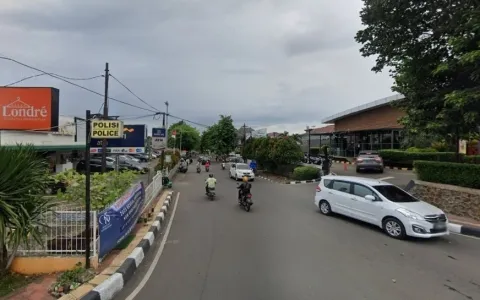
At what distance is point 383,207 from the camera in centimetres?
1013

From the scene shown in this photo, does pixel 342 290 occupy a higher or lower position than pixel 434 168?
lower

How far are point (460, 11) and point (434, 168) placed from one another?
592cm

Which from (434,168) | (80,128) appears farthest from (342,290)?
(80,128)

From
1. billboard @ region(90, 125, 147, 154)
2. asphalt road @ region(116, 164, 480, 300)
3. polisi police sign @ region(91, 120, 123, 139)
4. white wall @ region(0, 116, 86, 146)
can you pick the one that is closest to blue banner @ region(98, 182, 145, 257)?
asphalt road @ region(116, 164, 480, 300)

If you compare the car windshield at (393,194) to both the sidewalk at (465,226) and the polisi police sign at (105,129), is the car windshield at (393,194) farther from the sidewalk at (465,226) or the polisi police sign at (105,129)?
the polisi police sign at (105,129)

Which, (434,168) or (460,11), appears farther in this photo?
(434,168)

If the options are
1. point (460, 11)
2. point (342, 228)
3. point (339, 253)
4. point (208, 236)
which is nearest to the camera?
point (339, 253)

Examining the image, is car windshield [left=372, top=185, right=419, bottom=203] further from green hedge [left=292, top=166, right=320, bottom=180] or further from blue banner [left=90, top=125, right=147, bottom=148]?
green hedge [left=292, top=166, right=320, bottom=180]

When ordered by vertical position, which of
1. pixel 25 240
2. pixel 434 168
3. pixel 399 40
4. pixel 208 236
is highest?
pixel 399 40

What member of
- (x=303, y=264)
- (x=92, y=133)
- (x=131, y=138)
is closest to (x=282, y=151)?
(x=131, y=138)

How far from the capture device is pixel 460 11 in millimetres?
12062

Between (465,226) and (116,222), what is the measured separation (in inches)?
391

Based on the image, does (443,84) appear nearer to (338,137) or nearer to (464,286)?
(464,286)

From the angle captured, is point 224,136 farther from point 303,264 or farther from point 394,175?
point 303,264
